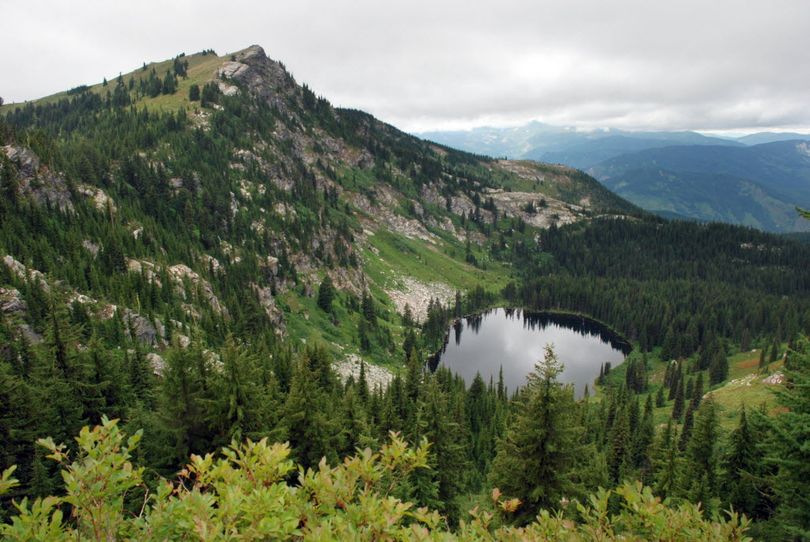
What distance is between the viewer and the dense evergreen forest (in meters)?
6.81

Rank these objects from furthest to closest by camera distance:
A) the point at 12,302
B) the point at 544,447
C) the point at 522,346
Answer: the point at 522,346
the point at 12,302
the point at 544,447

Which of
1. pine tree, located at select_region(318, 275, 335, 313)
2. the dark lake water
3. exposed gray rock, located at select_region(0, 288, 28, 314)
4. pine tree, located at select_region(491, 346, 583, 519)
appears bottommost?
the dark lake water

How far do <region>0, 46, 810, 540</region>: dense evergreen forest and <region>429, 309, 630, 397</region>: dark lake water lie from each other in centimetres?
649

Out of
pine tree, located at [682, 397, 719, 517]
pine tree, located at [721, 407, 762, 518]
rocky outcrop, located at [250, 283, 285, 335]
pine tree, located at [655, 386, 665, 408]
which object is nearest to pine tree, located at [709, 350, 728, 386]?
pine tree, located at [655, 386, 665, 408]

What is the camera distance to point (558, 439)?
21.1 metres

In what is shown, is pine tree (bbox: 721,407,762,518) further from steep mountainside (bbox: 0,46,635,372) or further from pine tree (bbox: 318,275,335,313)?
pine tree (bbox: 318,275,335,313)

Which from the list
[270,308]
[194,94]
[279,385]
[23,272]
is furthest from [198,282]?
[194,94]

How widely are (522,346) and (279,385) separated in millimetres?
115597

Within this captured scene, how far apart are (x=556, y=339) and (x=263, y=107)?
165 meters

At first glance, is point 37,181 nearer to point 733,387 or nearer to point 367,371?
point 367,371

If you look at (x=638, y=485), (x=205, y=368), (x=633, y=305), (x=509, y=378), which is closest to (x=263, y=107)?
(x=509, y=378)

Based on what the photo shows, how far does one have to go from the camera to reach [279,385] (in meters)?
46.9

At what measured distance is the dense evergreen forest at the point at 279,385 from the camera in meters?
6.81

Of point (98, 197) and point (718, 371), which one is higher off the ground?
point (98, 197)
